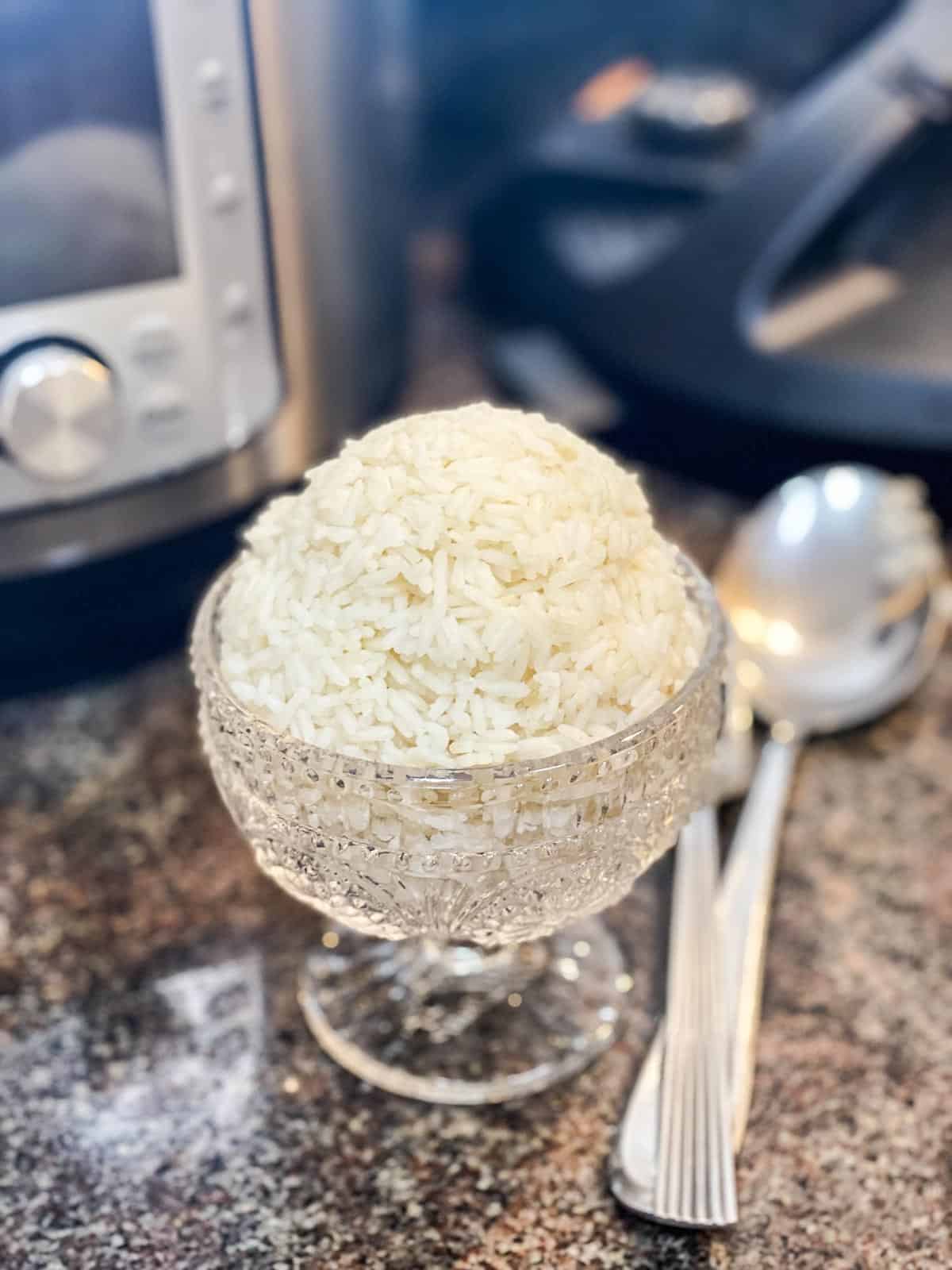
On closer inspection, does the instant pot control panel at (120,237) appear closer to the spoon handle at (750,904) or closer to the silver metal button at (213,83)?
the silver metal button at (213,83)

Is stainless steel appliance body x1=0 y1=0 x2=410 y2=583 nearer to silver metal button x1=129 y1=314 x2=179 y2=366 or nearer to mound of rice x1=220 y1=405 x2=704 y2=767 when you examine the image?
silver metal button x1=129 y1=314 x2=179 y2=366

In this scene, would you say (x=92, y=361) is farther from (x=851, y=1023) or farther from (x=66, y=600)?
(x=851, y=1023)

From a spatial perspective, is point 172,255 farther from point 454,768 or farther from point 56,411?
point 454,768

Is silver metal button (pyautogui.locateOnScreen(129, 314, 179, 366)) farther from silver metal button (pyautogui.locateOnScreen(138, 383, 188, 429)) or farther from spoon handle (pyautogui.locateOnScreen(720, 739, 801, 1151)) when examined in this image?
spoon handle (pyautogui.locateOnScreen(720, 739, 801, 1151))

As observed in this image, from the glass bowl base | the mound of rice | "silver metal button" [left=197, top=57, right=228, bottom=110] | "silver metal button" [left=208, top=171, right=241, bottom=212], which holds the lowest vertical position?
the glass bowl base

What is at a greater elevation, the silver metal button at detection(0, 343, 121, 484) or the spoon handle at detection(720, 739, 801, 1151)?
the silver metal button at detection(0, 343, 121, 484)

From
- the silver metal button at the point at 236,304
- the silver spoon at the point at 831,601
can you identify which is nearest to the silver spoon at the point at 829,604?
the silver spoon at the point at 831,601

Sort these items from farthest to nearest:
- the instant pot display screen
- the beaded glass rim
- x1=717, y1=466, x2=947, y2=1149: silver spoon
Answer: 1. x1=717, y1=466, x2=947, y2=1149: silver spoon
2. the instant pot display screen
3. the beaded glass rim

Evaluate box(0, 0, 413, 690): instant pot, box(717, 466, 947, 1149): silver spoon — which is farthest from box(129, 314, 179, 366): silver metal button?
box(717, 466, 947, 1149): silver spoon

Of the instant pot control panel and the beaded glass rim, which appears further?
the instant pot control panel

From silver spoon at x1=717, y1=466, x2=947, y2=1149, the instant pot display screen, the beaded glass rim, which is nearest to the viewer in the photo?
the beaded glass rim
